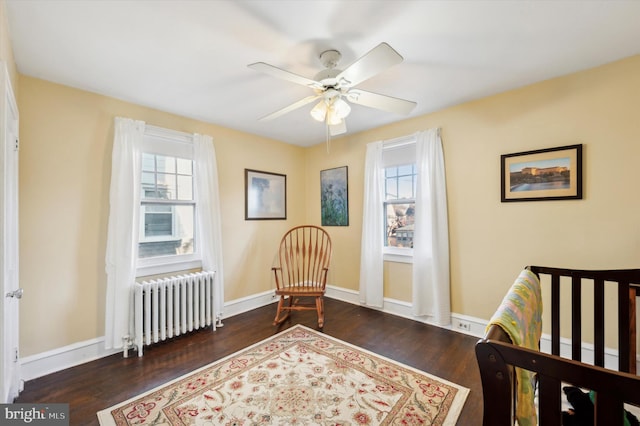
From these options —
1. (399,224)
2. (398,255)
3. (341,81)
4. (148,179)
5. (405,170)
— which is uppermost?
(341,81)

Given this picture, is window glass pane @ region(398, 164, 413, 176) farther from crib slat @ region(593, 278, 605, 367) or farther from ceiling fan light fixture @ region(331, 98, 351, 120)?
crib slat @ region(593, 278, 605, 367)

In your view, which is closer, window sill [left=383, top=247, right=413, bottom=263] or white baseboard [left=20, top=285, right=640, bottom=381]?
white baseboard [left=20, top=285, right=640, bottom=381]

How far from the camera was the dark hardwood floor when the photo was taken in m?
1.84

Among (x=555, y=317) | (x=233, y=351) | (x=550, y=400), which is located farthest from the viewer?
(x=233, y=351)

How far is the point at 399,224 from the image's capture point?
3.44m

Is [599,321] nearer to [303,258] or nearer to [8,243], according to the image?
[303,258]

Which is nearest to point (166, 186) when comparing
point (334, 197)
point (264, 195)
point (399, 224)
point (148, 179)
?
point (148, 179)

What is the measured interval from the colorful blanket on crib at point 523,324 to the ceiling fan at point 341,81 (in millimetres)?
1328

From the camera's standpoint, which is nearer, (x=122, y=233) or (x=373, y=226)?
(x=122, y=233)

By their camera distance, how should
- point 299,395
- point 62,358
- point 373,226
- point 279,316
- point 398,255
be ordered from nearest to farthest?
1. point 299,395
2. point 62,358
3. point 279,316
4. point 398,255
5. point 373,226

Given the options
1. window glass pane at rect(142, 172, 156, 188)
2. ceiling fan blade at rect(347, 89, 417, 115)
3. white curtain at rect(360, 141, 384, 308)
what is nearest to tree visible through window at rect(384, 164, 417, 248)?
white curtain at rect(360, 141, 384, 308)

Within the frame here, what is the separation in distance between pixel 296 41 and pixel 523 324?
6.47 feet

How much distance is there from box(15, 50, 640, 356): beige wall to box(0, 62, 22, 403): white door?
0.27 metres

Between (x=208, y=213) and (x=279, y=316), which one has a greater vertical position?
(x=208, y=213)
